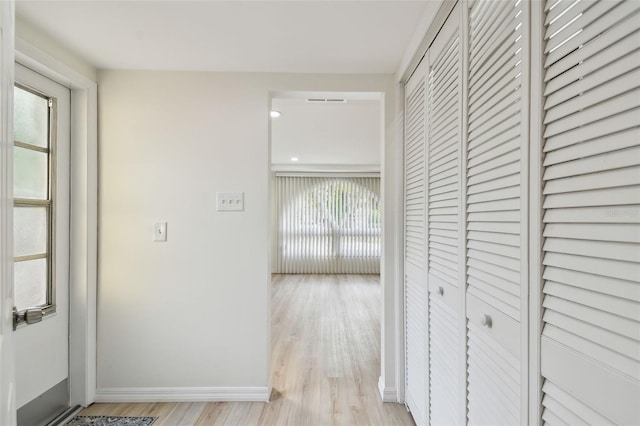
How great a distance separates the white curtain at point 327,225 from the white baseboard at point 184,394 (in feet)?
17.1

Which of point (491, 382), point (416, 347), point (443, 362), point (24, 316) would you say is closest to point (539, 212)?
point (491, 382)

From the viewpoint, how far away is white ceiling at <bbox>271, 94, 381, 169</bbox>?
303 cm

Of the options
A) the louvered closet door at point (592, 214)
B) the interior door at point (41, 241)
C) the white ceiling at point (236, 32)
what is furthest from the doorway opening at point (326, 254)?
the louvered closet door at point (592, 214)

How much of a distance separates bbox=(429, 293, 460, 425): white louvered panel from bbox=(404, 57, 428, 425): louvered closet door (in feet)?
0.29

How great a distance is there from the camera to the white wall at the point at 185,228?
2.08 metres

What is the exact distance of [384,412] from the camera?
6.49ft

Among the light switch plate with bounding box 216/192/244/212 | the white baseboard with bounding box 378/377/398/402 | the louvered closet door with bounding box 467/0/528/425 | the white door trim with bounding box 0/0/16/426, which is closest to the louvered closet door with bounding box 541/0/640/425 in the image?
the louvered closet door with bounding box 467/0/528/425

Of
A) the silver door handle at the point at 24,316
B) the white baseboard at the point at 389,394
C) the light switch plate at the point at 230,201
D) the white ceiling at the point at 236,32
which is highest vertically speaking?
the white ceiling at the point at 236,32

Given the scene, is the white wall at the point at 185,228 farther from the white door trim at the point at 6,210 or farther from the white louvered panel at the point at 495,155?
the white door trim at the point at 6,210

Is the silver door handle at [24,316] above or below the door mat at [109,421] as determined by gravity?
above

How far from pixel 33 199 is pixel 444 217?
212cm

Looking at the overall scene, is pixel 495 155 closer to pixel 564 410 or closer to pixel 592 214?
pixel 592 214

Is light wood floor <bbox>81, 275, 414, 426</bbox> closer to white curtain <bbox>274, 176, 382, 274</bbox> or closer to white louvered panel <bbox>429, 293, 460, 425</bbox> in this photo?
white louvered panel <bbox>429, 293, 460, 425</bbox>

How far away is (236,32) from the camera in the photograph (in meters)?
1.61
